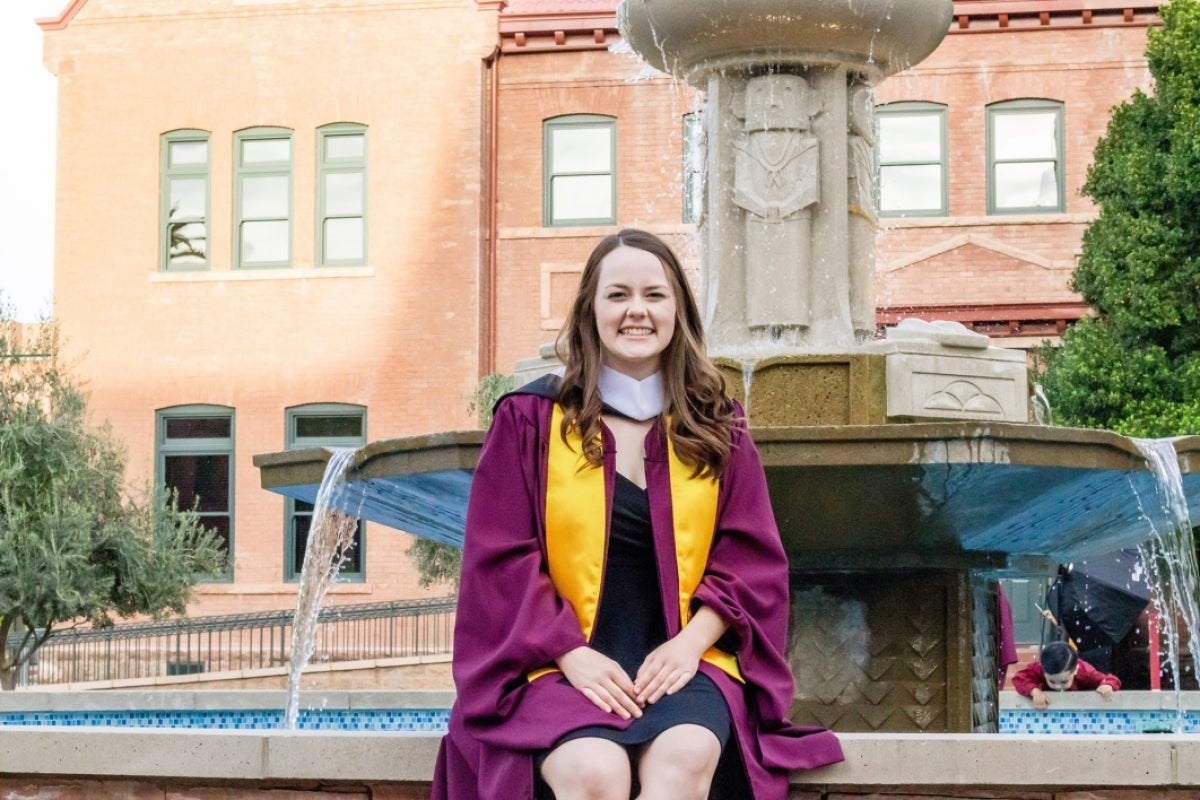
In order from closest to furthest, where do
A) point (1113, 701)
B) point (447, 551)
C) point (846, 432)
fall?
1. point (846, 432)
2. point (1113, 701)
3. point (447, 551)

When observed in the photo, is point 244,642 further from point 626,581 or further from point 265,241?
point 626,581

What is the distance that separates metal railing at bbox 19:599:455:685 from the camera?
76.8 feet

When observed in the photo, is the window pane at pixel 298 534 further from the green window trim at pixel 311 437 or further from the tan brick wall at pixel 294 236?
the tan brick wall at pixel 294 236

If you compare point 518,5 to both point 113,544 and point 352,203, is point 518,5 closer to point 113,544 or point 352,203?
point 352,203

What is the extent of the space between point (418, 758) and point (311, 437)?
2217cm

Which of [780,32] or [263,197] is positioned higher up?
[263,197]

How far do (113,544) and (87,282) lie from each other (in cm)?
907

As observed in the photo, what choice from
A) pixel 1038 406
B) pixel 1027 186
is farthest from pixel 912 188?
pixel 1038 406

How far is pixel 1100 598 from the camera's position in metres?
16.1

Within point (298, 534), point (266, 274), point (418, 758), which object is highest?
point (266, 274)

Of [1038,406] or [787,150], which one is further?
[787,150]

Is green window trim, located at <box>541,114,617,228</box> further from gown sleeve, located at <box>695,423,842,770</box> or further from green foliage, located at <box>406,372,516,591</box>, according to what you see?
gown sleeve, located at <box>695,423,842,770</box>

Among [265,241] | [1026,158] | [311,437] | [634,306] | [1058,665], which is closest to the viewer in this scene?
[634,306]

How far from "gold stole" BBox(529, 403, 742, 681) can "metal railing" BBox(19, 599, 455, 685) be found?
18.6 metres
